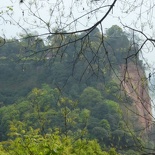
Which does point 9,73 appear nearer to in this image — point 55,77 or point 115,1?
point 55,77

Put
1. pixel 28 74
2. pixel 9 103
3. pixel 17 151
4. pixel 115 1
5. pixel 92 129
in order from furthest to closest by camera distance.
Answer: pixel 28 74
pixel 9 103
pixel 92 129
pixel 17 151
pixel 115 1

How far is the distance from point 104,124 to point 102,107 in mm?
1552

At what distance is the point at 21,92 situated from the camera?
16922mm

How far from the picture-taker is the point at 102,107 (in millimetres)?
13945

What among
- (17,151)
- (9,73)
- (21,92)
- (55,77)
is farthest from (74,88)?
(17,151)

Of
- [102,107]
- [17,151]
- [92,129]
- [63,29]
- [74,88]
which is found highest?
[74,88]

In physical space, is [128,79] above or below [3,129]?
below

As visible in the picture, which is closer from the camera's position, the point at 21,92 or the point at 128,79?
the point at 128,79

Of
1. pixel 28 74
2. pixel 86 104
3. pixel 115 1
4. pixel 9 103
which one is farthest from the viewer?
pixel 28 74

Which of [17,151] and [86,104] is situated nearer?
[17,151]

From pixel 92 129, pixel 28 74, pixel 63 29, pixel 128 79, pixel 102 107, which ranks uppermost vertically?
pixel 28 74

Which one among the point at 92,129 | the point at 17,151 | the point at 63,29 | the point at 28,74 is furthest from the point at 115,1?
the point at 28,74

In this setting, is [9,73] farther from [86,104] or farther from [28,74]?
[86,104]

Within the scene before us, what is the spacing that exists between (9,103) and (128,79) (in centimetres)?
1569
